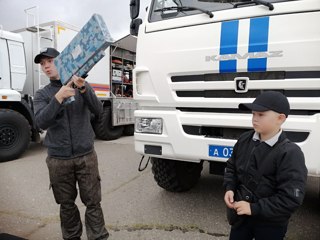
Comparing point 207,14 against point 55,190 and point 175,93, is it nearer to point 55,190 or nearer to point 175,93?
point 175,93

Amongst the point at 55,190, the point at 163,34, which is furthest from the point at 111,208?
the point at 163,34

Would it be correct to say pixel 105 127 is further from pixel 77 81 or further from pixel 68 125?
pixel 77 81

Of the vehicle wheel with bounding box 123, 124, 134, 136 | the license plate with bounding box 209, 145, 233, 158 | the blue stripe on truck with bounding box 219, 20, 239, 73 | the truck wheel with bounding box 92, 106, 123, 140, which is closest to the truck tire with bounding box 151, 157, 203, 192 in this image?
the license plate with bounding box 209, 145, 233, 158

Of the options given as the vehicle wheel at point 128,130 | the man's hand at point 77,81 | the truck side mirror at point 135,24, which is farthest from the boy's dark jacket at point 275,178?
the vehicle wheel at point 128,130

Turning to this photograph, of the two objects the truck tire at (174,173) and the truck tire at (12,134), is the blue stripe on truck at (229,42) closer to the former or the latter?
the truck tire at (174,173)

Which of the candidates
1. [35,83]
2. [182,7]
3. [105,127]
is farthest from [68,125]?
[105,127]

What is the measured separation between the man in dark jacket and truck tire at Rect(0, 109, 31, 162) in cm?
357

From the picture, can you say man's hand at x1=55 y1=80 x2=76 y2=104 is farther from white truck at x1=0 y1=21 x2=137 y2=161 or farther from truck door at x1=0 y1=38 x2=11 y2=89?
truck door at x1=0 y1=38 x2=11 y2=89

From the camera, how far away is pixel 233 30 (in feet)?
7.64

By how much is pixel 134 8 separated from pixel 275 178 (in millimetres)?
2437

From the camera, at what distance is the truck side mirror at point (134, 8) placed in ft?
10.2

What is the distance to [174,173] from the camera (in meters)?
3.32

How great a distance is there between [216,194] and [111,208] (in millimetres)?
1296

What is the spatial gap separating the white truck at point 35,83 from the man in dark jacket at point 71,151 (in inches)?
129
